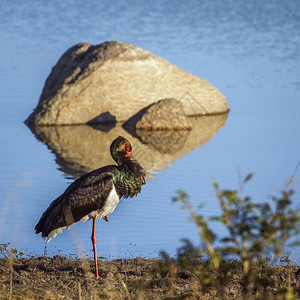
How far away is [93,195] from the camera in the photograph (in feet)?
26.7

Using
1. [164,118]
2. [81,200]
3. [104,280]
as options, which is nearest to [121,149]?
[81,200]

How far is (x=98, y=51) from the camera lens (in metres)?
17.0

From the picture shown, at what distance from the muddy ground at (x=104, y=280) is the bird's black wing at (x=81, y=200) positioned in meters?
0.48

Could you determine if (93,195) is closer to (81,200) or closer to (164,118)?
(81,200)

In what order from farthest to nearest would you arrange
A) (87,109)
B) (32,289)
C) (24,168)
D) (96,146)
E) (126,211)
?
1. (87,109)
2. (96,146)
3. (24,168)
4. (126,211)
5. (32,289)

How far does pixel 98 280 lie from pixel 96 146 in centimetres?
681

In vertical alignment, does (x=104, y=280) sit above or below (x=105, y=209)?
below

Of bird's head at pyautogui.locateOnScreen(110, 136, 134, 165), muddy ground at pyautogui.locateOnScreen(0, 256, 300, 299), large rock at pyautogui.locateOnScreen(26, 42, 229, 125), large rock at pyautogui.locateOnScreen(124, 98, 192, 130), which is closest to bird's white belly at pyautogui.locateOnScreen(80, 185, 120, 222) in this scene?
bird's head at pyautogui.locateOnScreen(110, 136, 134, 165)

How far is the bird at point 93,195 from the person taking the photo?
8.15 metres

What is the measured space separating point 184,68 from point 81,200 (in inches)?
540

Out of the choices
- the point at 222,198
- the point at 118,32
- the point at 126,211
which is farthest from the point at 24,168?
the point at 118,32

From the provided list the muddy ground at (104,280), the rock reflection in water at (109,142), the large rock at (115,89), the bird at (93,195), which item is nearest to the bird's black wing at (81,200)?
the bird at (93,195)

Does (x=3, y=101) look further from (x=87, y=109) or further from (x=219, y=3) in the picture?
(x=219, y=3)

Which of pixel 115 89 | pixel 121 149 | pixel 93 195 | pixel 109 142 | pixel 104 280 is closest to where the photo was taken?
pixel 104 280
